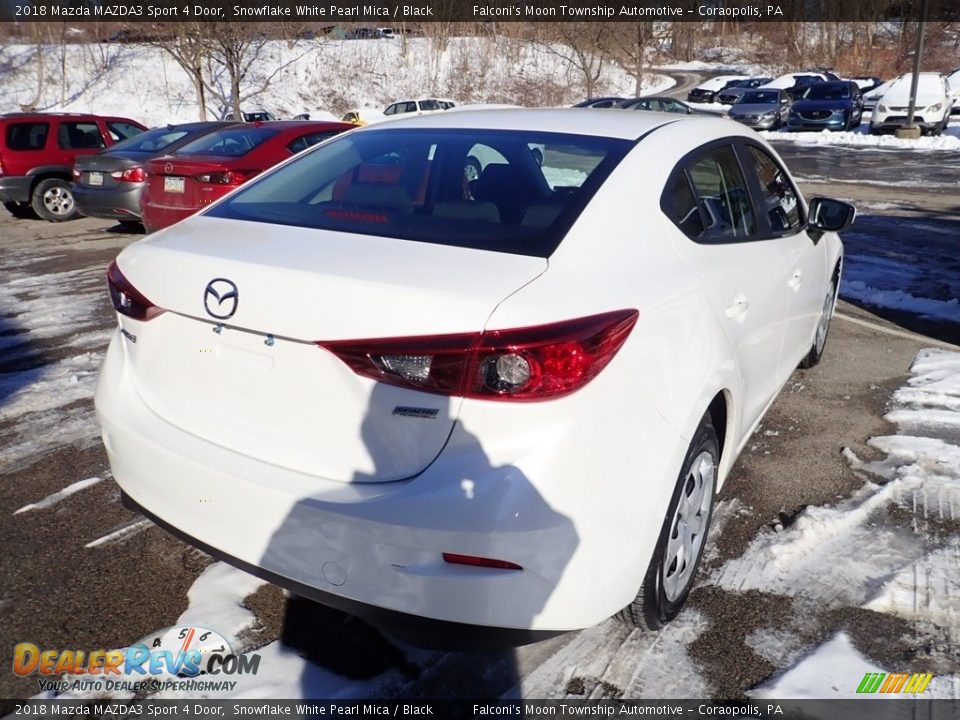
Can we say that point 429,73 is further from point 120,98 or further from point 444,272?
point 444,272

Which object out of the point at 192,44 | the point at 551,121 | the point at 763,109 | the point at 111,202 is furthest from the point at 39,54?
the point at 551,121

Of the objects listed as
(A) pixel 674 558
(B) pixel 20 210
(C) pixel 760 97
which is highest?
(C) pixel 760 97

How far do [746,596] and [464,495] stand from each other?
1480 mm

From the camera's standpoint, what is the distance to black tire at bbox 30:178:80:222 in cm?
1236

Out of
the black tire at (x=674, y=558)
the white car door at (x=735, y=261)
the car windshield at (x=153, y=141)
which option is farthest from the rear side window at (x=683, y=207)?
the car windshield at (x=153, y=141)

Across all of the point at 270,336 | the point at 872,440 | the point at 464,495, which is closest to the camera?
the point at 464,495

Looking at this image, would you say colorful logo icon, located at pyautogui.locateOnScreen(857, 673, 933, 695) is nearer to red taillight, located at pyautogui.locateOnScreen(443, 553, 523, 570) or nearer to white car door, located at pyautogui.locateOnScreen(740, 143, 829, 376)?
red taillight, located at pyautogui.locateOnScreen(443, 553, 523, 570)

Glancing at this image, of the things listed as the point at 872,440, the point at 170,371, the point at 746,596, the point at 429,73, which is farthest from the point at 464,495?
the point at 429,73

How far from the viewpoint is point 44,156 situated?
1239 cm

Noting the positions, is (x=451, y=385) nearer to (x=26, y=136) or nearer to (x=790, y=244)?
(x=790, y=244)

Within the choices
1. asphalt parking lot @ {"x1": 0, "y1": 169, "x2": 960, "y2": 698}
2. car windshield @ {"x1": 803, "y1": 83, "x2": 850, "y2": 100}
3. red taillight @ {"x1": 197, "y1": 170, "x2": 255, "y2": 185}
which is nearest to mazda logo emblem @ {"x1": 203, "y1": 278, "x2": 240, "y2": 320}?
asphalt parking lot @ {"x1": 0, "y1": 169, "x2": 960, "y2": 698}

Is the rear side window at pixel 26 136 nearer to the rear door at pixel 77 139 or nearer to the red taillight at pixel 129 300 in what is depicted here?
the rear door at pixel 77 139

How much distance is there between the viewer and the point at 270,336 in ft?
7.11

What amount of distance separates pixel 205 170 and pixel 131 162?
252 centimetres
